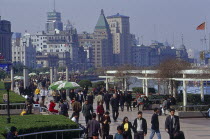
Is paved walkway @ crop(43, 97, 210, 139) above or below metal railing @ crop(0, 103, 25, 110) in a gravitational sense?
below

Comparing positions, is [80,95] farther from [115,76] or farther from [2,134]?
[115,76]

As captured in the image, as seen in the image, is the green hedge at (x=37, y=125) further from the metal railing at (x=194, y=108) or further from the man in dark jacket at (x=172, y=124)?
the metal railing at (x=194, y=108)

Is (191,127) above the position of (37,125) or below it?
below

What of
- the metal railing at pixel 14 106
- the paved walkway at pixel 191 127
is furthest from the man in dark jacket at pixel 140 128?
the metal railing at pixel 14 106

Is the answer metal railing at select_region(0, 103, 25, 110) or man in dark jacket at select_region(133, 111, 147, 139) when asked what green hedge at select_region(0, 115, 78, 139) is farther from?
metal railing at select_region(0, 103, 25, 110)

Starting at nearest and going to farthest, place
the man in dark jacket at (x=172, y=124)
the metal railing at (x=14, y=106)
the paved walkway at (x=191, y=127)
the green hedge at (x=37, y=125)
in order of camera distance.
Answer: the green hedge at (x=37, y=125)
the man in dark jacket at (x=172, y=124)
the paved walkway at (x=191, y=127)
the metal railing at (x=14, y=106)

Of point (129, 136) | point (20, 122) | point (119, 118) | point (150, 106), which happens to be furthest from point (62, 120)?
point (150, 106)

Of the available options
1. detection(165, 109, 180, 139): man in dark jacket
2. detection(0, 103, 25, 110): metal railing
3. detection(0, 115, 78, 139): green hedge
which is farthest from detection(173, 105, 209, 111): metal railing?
detection(165, 109, 180, 139): man in dark jacket

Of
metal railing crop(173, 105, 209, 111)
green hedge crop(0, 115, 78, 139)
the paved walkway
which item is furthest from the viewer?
metal railing crop(173, 105, 209, 111)

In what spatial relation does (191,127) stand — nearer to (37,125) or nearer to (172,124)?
(172,124)

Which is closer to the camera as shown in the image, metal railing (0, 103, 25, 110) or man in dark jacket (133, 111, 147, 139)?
man in dark jacket (133, 111, 147, 139)

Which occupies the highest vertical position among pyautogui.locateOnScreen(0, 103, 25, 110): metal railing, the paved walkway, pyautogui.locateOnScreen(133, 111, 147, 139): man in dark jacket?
pyautogui.locateOnScreen(0, 103, 25, 110): metal railing

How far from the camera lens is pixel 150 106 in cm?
3294

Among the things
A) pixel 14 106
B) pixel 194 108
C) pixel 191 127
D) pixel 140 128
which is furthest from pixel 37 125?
pixel 194 108
